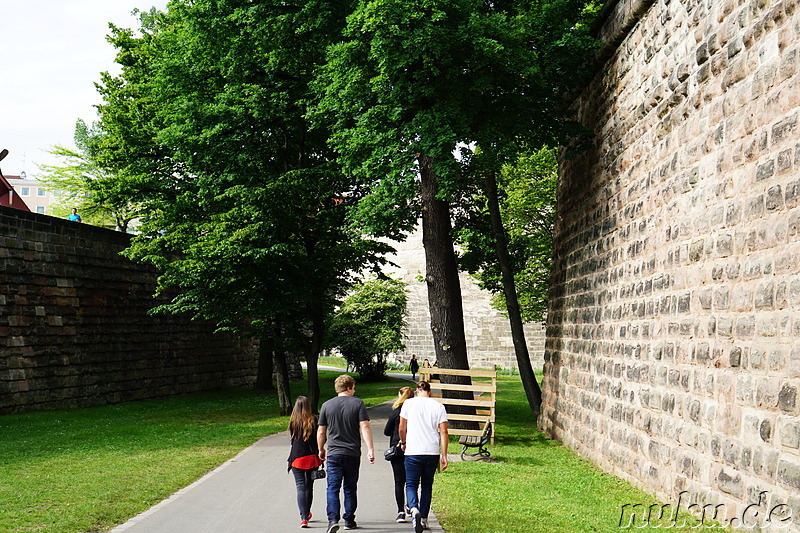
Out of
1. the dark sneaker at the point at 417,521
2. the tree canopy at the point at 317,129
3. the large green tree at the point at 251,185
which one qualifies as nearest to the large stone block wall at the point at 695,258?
the tree canopy at the point at 317,129

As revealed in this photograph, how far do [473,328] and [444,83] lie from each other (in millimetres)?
28741

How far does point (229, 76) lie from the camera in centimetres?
1859

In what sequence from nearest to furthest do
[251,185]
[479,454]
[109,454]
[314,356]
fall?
1. [479,454]
2. [109,454]
3. [251,185]
4. [314,356]

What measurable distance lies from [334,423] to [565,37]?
8.20 m

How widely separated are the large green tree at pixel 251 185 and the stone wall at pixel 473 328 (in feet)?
61.1

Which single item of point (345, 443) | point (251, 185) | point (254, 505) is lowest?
point (254, 505)

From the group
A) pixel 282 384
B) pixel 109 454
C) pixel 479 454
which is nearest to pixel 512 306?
pixel 479 454

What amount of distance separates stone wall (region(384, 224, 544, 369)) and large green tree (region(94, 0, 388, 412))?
18.6 meters

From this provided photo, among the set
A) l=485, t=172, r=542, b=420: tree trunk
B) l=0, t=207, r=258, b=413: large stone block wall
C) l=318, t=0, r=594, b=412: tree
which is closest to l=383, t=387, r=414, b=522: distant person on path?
l=318, t=0, r=594, b=412: tree

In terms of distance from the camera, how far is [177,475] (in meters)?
10.9

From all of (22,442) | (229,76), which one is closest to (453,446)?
(22,442)

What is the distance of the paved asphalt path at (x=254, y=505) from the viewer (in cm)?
760

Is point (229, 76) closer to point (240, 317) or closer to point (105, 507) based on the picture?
point (240, 317)

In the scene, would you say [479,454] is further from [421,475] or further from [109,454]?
[109,454]
